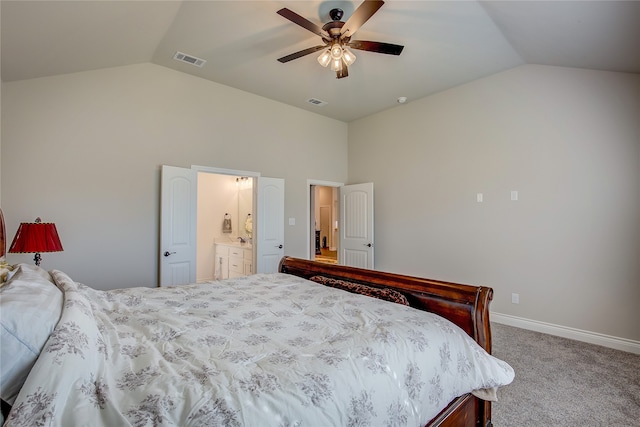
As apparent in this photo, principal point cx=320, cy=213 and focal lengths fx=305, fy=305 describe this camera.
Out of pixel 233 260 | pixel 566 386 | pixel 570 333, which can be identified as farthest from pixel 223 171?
pixel 570 333

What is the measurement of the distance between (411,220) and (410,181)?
2.08ft

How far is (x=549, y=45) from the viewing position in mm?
3064

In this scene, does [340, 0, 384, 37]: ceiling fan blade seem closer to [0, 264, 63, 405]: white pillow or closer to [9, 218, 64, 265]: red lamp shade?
[0, 264, 63, 405]: white pillow

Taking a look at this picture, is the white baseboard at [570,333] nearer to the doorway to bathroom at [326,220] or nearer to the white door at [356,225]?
the white door at [356,225]

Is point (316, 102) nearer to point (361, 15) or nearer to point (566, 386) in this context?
point (361, 15)

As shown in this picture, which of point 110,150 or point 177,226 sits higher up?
point 110,150

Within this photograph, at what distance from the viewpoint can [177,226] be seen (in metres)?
3.85

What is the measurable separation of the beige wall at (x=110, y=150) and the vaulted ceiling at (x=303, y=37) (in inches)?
9.0

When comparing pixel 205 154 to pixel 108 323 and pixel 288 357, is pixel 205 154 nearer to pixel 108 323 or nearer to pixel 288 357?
pixel 108 323

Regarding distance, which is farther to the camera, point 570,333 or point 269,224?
point 269,224

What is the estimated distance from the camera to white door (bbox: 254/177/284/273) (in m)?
4.66

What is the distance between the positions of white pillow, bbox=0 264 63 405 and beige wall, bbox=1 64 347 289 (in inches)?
103

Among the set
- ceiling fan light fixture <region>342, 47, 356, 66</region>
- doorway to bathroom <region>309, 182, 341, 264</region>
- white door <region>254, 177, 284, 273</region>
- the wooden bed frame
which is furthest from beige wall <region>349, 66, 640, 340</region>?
doorway to bathroom <region>309, 182, 341, 264</region>

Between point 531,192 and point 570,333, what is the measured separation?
1632 mm
